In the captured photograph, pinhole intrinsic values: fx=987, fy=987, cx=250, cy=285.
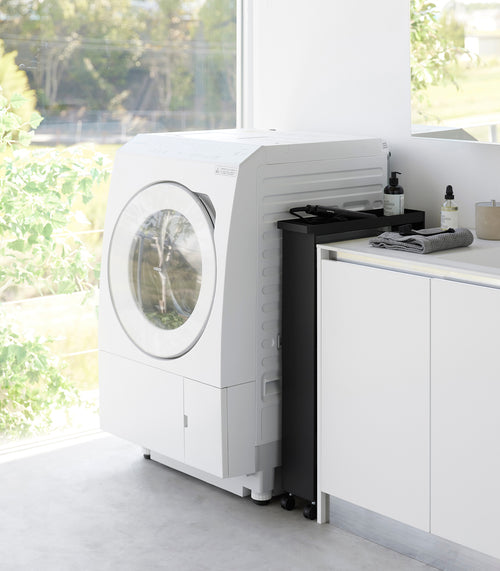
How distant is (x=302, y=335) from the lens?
294 cm

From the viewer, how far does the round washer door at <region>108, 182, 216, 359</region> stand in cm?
297

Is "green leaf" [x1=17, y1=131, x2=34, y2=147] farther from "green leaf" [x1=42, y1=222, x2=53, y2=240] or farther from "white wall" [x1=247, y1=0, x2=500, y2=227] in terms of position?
"white wall" [x1=247, y1=0, x2=500, y2=227]

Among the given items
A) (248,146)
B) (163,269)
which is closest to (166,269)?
(163,269)

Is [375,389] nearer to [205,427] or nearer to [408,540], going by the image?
[408,540]

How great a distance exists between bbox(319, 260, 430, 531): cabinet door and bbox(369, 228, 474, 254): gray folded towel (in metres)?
0.11

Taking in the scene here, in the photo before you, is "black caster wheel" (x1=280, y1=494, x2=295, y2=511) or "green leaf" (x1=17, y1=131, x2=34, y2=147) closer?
"black caster wheel" (x1=280, y1=494, x2=295, y2=511)

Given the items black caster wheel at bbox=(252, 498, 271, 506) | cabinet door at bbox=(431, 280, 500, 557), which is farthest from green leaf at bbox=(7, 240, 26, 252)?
cabinet door at bbox=(431, 280, 500, 557)

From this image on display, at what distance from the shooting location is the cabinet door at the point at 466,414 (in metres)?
2.45

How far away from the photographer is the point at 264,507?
10.2 feet

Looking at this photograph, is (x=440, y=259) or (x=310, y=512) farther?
(x=310, y=512)

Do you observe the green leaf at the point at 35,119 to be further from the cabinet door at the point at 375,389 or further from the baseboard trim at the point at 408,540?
the baseboard trim at the point at 408,540

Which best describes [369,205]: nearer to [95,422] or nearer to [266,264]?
[266,264]

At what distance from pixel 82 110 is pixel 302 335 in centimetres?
137

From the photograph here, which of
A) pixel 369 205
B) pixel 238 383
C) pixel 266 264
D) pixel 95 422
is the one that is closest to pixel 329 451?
pixel 238 383
